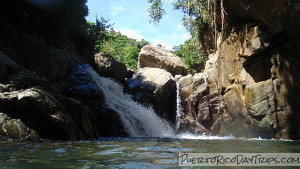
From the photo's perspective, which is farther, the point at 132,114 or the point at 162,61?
the point at 162,61

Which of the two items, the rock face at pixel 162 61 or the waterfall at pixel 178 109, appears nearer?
the waterfall at pixel 178 109

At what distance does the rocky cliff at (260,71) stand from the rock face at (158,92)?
4313 mm

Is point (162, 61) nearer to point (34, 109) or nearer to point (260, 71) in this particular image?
point (260, 71)

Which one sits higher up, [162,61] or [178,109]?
[162,61]

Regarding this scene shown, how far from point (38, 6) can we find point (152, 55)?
9.36 meters

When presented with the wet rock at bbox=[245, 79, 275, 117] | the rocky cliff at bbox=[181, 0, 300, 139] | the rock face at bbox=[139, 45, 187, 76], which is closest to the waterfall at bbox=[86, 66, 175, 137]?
the rocky cliff at bbox=[181, 0, 300, 139]

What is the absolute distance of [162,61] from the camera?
21703 millimetres

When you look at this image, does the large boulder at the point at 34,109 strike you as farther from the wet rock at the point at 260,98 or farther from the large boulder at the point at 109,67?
the large boulder at the point at 109,67

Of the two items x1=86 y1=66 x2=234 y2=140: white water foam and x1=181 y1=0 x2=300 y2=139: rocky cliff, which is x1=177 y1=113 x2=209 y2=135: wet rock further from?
x1=181 y1=0 x2=300 y2=139: rocky cliff

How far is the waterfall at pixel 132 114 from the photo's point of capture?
13.4 meters

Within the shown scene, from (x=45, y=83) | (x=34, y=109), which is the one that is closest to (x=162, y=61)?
(x=45, y=83)

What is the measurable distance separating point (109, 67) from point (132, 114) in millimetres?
5462

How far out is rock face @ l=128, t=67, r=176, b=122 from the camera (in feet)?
57.5

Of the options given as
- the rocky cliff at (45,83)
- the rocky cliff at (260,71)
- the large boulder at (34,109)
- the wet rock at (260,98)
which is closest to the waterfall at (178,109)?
the rocky cliff at (260,71)
